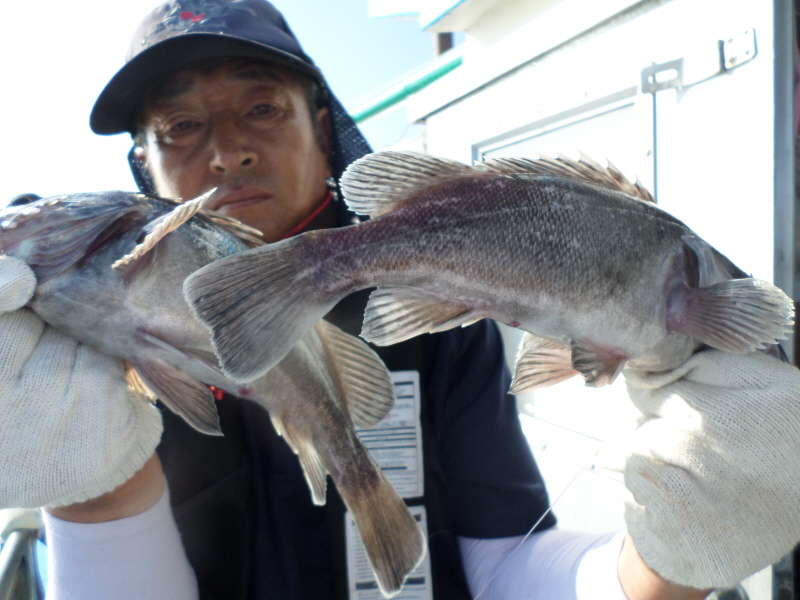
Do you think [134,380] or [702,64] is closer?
[134,380]

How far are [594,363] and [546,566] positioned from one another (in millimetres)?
864

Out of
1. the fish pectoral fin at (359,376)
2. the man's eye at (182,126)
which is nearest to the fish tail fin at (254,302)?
the fish pectoral fin at (359,376)

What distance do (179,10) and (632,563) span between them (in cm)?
217

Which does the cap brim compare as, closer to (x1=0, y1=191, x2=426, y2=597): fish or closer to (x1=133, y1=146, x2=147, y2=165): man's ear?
(x1=133, y1=146, x2=147, y2=165): man's ear

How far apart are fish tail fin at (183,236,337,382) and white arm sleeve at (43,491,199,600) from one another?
0.77 metres

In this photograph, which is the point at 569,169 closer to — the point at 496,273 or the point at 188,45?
the point at 496,273

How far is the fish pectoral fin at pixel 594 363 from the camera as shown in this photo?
93 centimetres

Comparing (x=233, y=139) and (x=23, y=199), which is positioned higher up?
(x=233, y=139)

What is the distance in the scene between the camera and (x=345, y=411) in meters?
1.09

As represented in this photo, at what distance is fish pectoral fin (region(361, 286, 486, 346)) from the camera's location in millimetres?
873

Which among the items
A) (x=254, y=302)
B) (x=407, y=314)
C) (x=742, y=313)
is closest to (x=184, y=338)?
(x=254, y=302)

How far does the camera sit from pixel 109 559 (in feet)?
3.99

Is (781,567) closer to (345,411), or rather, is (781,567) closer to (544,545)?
(544,545)

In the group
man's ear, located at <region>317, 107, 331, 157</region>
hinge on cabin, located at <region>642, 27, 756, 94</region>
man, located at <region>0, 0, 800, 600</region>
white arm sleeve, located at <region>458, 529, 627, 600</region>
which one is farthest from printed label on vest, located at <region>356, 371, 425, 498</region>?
hinge on cabin, located at <region>642, 27, 756, 94</region>
